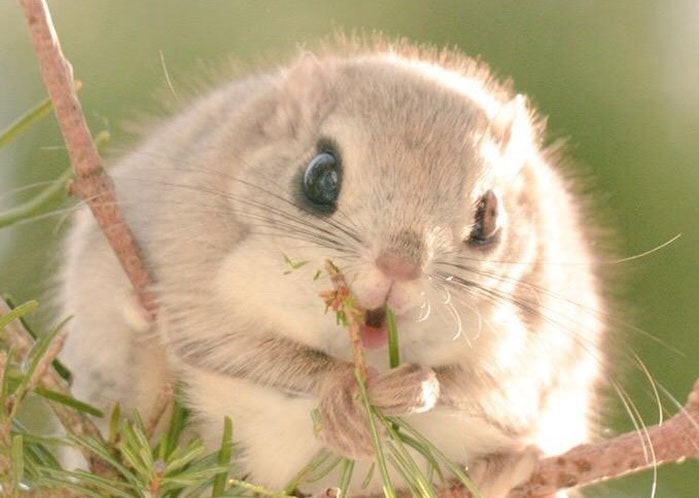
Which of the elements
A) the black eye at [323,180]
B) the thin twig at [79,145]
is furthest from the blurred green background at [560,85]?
the thin twig at [79,145]

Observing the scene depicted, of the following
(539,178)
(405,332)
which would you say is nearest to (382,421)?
(405,332)

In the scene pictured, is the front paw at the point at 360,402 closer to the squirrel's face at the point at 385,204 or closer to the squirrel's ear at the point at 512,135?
the squirrel's face at the point at 385,204

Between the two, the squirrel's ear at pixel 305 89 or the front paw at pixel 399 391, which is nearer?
the front paw at pixel 399 391

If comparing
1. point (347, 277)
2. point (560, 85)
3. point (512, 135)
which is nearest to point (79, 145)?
point (347, 277)

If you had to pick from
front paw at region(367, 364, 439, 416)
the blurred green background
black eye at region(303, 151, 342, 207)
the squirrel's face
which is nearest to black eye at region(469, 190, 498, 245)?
the squirrel's face

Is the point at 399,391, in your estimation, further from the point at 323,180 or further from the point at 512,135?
the point at 512,135

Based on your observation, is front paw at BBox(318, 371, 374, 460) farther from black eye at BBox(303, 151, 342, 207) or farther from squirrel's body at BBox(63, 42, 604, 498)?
black eye at BBox(303, 151, 342, 207)
